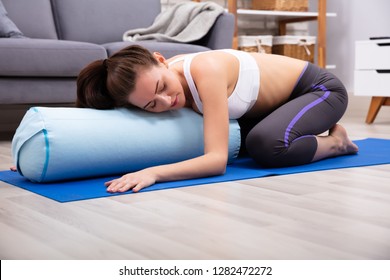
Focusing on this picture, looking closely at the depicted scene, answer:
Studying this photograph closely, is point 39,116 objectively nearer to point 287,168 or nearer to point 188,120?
point 188,120

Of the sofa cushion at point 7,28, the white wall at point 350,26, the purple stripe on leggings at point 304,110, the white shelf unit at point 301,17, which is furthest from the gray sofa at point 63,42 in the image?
the white wall at point 350,26

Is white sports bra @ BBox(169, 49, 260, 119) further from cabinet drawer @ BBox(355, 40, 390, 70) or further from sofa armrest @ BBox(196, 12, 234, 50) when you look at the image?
cabinet drawer @ BBox(355, 40, 390, 70)

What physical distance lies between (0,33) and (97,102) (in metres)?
1.47

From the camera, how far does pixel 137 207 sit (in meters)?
1.42

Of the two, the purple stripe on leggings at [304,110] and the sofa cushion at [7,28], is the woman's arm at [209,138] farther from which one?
the sofa cushion at [7,28]

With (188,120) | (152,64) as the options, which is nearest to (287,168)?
(188,120)

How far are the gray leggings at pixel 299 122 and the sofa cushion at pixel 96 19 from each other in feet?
5.44

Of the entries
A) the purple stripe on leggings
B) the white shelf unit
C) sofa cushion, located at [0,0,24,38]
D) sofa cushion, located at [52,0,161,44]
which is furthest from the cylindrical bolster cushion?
the white shelf unit

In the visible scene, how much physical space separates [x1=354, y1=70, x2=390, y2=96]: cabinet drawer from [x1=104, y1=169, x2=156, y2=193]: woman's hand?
2.21m

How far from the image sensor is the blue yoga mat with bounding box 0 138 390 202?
160cm

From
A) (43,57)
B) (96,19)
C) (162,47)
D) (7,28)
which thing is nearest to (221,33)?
(162,47)

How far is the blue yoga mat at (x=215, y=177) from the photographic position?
1604 millimetres
